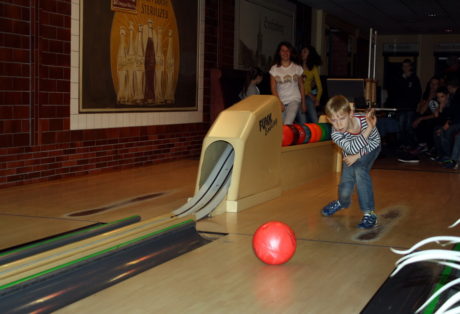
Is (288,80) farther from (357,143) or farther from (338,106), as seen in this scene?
(338,106)

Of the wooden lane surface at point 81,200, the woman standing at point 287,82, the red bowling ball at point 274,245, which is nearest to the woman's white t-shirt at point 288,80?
the woman standing at point 287,82

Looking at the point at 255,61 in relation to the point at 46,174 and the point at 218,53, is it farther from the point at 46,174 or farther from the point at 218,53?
the point at 46,174

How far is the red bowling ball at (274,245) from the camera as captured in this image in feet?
11.2

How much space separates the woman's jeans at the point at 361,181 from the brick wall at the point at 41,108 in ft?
10.5

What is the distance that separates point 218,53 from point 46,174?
4.23 metres

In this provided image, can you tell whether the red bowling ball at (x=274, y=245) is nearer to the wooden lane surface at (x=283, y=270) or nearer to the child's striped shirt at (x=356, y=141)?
the wooden lane surface at (x=283, y=270)

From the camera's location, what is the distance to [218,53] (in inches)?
396

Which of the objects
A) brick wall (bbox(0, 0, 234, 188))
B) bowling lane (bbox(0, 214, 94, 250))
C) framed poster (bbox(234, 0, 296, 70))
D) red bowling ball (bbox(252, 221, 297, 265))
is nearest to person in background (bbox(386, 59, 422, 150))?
framed poster (bbox(234, 0, 296, 70))

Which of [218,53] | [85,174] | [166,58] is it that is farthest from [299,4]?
[85,174]

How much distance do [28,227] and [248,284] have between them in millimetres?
1939

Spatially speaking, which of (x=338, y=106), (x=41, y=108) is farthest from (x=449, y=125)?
(x=41, y=108)

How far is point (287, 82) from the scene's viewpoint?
793cm

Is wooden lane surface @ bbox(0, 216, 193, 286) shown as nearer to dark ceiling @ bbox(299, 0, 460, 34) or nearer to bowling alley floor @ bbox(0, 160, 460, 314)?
bowling alley floor @ bbox(0, 160, 460, 314)

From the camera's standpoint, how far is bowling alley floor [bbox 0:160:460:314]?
2877 mm
